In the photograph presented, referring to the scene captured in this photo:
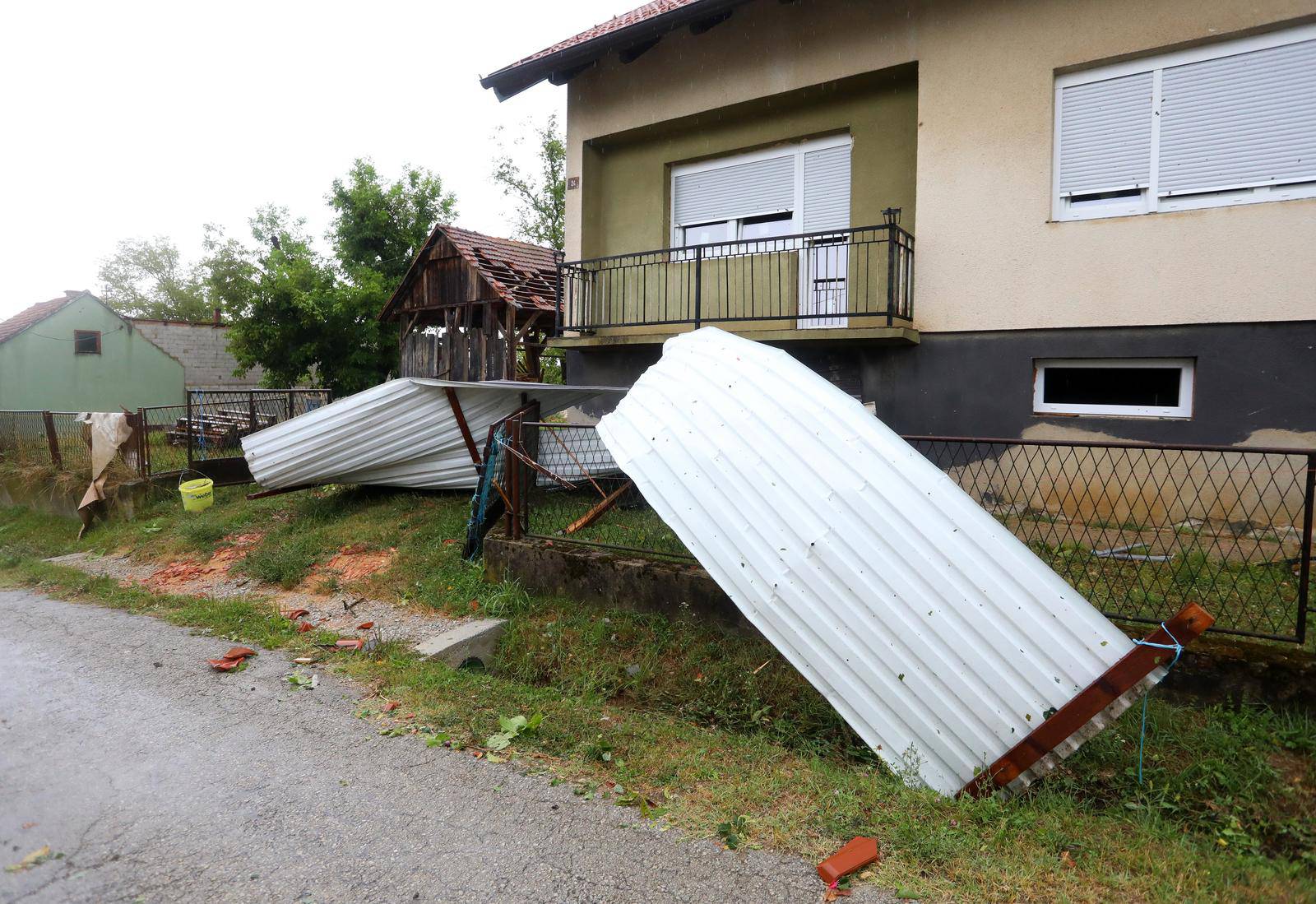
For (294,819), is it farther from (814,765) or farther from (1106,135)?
(1106,135)

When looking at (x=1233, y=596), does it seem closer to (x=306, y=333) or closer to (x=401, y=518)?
(x=401, y=518)

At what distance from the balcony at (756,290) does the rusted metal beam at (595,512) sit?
2.72m

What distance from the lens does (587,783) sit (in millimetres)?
3545

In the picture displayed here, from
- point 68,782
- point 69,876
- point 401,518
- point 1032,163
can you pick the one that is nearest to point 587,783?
point 69,876

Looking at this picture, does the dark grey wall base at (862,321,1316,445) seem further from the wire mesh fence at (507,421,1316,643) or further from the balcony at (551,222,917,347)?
the balcony at (551,222,917,347)

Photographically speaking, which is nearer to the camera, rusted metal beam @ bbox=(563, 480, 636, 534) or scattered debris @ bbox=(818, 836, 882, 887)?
scattered debris @ bbox=(818, 836, 882, 887)

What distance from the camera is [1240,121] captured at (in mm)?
6438

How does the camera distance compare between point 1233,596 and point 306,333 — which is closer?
point 1233,596

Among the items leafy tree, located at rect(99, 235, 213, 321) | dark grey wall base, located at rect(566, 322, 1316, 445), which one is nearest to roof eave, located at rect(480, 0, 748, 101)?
dark grey wall base, located at rect(566, 322, 1316, 445)

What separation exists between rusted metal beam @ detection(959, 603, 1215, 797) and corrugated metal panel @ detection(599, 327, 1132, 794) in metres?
0.04

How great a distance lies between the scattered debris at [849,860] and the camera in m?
2.73

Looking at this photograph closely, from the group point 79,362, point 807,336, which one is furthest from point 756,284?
point 79,362

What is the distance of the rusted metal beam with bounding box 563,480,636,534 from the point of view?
262 inches

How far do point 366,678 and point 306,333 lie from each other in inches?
708
